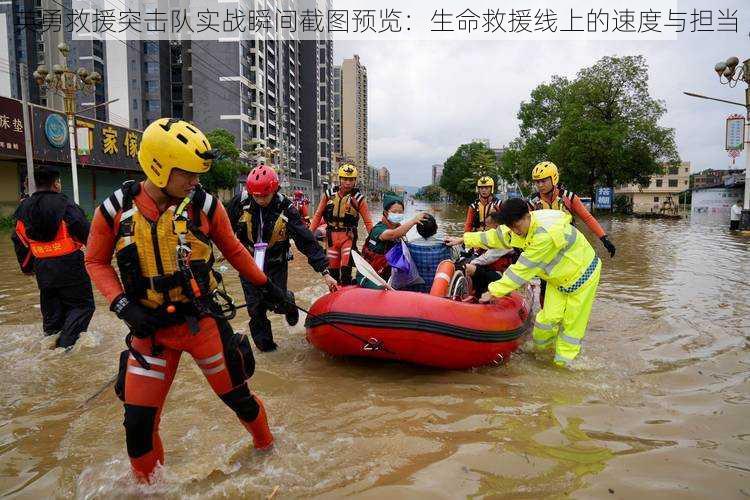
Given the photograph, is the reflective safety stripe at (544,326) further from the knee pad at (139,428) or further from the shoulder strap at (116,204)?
the shoulder strap at (116,204)

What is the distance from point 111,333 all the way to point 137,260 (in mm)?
3809

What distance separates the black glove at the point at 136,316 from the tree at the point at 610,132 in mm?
37246

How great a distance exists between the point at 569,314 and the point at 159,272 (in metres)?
3.35

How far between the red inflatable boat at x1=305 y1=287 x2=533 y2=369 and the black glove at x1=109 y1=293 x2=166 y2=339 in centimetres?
191

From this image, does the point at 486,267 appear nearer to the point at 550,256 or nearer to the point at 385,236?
the point at 385,236

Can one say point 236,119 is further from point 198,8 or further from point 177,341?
point 177,341

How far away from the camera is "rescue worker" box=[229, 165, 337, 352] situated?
4383 millimetres

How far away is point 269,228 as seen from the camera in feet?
14.9

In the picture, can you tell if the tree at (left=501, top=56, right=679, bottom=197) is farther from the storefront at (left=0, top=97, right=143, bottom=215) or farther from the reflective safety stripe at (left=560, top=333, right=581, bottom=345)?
the reflective safety stripe at (left=560, top=333, right=581, bottom=345)

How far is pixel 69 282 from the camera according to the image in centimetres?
480

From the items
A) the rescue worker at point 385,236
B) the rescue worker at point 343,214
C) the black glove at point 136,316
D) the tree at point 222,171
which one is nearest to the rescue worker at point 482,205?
the rescue worker at point 343,214

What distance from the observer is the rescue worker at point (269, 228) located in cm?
438

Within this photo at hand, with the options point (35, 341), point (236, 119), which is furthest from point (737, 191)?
point (35, 341)

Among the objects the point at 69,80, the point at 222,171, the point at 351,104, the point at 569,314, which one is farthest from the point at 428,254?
the point at 351,104
